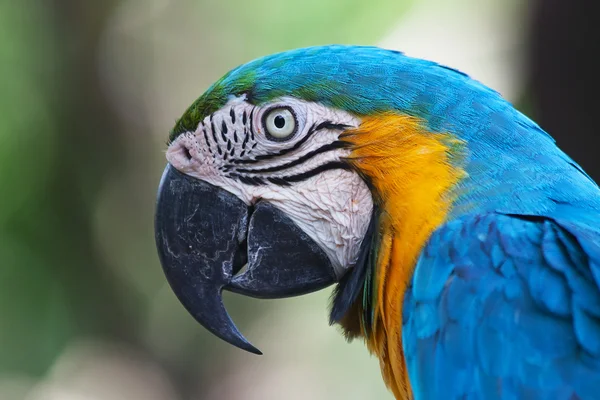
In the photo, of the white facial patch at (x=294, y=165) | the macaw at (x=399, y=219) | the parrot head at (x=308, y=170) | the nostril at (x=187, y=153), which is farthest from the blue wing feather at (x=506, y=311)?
the nostril at (x=187, y=153)

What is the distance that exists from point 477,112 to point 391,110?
19cm

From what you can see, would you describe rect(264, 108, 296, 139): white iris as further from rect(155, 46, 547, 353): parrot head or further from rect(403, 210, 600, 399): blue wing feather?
rect(403, 210, 600, 399): blue wing feather

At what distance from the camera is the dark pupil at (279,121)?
1.58 m

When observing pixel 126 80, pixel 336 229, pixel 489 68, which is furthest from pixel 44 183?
pixel 336 229

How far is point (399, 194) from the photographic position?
1445 millimetres

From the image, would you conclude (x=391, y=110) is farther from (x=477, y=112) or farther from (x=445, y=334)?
(x=445, y=334)

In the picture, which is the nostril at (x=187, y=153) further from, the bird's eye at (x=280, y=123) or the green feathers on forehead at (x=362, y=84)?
the bird's eye at (x=280, y=123)

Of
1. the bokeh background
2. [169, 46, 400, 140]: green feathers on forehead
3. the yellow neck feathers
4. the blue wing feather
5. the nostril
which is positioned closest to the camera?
the blue wing feather

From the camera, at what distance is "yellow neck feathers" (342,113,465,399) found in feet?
4.58

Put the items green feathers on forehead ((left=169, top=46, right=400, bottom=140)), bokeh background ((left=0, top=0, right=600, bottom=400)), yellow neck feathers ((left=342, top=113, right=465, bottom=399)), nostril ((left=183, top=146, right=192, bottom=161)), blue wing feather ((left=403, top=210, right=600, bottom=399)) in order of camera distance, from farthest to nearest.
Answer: bokeh background ((left=0, top=0, right=600, bottom=400)) → nostril ((left=183, top=146, right=192, bottom=161)) → green feathers on forehead ((left=169, top=46, right=400, bottom=140)) → yellow neck feathers ((left=342, top=113, right=465, bottom=399)) → blue wing feather ((left=403, top=210, right=600, bottom=399))

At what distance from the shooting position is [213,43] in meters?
4.98

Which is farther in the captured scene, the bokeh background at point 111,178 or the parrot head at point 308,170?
the bokeh background at point 111,178

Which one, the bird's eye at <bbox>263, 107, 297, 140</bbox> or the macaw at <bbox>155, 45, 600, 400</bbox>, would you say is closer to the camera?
the macaw at <bbox>155, 45, 600, 400</bbox>

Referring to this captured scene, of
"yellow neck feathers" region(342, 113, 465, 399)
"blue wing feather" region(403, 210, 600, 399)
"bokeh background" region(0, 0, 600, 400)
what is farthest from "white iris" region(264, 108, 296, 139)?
"bokeh background" region(0, 0, 600, 400)
